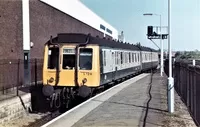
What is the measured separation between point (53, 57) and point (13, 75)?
26.0 ft

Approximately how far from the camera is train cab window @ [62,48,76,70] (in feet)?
59.7

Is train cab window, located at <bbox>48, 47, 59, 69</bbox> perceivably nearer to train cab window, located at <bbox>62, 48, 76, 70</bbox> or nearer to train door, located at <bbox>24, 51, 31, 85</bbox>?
train cab window, located at <bbox>62, 48, 76, 70</bbox>

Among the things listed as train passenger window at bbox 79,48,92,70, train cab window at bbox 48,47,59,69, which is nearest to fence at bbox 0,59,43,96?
train cab window at bbox 48,47,59,69

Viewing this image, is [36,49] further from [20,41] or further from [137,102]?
[137,102]

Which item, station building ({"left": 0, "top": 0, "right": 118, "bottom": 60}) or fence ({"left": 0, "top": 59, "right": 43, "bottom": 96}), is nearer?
fence ({"left": 0, "top": 59, "right": 43, "bottom": 96})

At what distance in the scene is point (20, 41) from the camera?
2831cm

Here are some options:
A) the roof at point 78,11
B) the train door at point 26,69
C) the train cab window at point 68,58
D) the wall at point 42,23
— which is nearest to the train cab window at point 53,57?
the train cab window at point 68,58

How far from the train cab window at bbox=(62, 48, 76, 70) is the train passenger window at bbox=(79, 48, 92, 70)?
14.3 inches

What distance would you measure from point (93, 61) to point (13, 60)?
388 inches

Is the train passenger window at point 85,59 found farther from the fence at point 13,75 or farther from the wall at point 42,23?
the wall at point 42,23

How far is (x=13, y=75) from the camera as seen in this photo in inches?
1010

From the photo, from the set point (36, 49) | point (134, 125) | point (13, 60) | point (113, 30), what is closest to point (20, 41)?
point (13, 60)

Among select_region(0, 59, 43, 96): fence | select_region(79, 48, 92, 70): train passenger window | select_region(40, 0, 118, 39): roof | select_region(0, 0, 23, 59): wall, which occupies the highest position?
select_region(40, 0, 118, 39): roof

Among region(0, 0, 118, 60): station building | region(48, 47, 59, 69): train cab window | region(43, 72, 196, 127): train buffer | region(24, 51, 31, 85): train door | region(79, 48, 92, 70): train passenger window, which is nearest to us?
region(43, 72, 196, 127): train buffer
